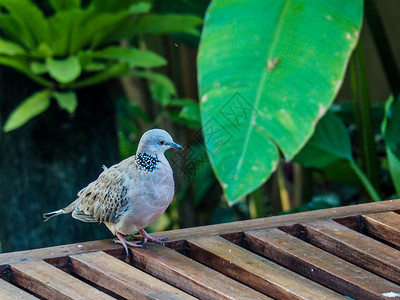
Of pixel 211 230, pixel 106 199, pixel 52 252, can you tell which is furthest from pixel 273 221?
pixel 52 252

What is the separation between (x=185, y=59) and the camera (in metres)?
6.31

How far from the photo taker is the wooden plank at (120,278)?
1797mm

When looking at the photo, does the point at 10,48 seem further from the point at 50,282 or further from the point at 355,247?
the point at 355,247

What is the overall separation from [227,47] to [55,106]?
146cm

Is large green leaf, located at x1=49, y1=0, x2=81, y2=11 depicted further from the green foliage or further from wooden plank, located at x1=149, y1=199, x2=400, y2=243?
wooden plank, located at x1=149, y1=199, x2=400, y2=243

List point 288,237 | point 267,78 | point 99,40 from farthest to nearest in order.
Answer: point 99,40 → point 267,78 → point 288,237

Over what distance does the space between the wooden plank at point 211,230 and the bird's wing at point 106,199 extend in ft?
0.37

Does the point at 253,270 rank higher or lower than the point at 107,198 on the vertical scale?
lower

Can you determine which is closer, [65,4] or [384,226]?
[384,226]

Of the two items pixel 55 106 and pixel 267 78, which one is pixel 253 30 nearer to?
pixel 267 78

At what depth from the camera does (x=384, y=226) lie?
223 cm

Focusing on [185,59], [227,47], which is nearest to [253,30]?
[227,47]

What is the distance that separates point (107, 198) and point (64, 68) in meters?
1.53

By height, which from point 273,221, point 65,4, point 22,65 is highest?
point 65,4
